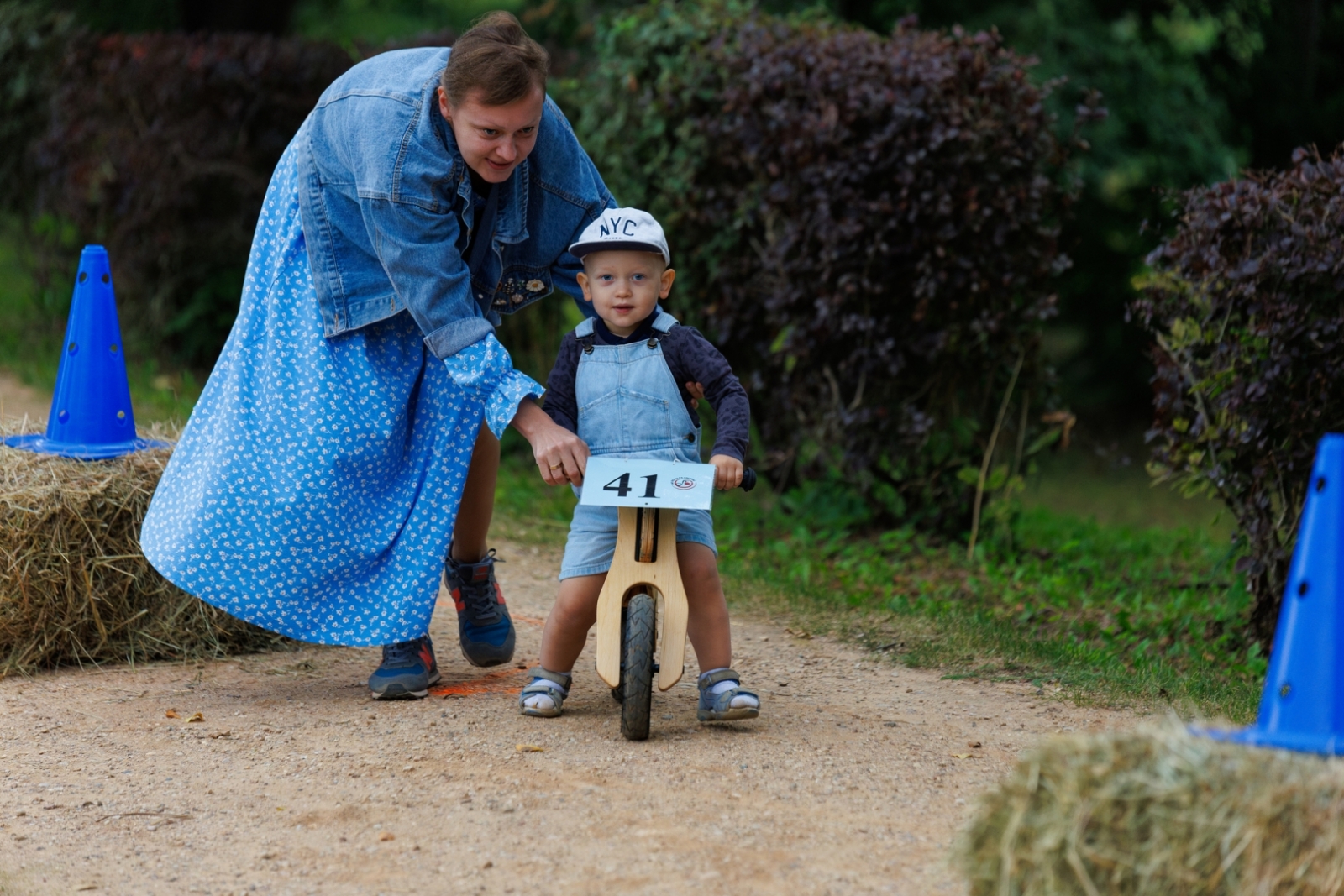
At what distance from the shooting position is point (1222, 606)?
5102 millimetres

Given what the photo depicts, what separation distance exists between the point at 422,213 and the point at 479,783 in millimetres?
1380

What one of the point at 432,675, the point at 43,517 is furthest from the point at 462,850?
the point at 43,517

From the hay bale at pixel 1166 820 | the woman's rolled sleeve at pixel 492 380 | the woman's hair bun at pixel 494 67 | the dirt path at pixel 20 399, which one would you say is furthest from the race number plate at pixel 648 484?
the dirt path at pixel 20 399

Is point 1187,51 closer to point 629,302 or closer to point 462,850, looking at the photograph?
point 629,302

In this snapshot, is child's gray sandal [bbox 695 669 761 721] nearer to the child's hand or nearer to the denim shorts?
the denim shorts

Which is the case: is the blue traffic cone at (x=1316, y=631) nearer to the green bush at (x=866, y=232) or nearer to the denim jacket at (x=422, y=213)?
the denim jacket at (x=422, y=213)

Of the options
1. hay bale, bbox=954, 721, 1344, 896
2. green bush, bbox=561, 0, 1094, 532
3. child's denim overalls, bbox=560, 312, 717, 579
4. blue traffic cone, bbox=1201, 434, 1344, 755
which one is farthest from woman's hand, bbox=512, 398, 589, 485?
green bush, bbox=561, 0, 1094, 532

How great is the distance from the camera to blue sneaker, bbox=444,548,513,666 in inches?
A: 160

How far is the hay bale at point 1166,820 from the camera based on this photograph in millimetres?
2023

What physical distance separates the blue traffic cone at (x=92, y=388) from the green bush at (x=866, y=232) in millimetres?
2721

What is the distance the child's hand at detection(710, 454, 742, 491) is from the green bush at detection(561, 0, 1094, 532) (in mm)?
2571

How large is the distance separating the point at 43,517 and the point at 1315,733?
3.40 meters

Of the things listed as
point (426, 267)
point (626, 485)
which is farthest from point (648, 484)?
point (426, 267)

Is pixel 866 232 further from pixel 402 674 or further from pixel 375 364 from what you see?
pixel 402 674
